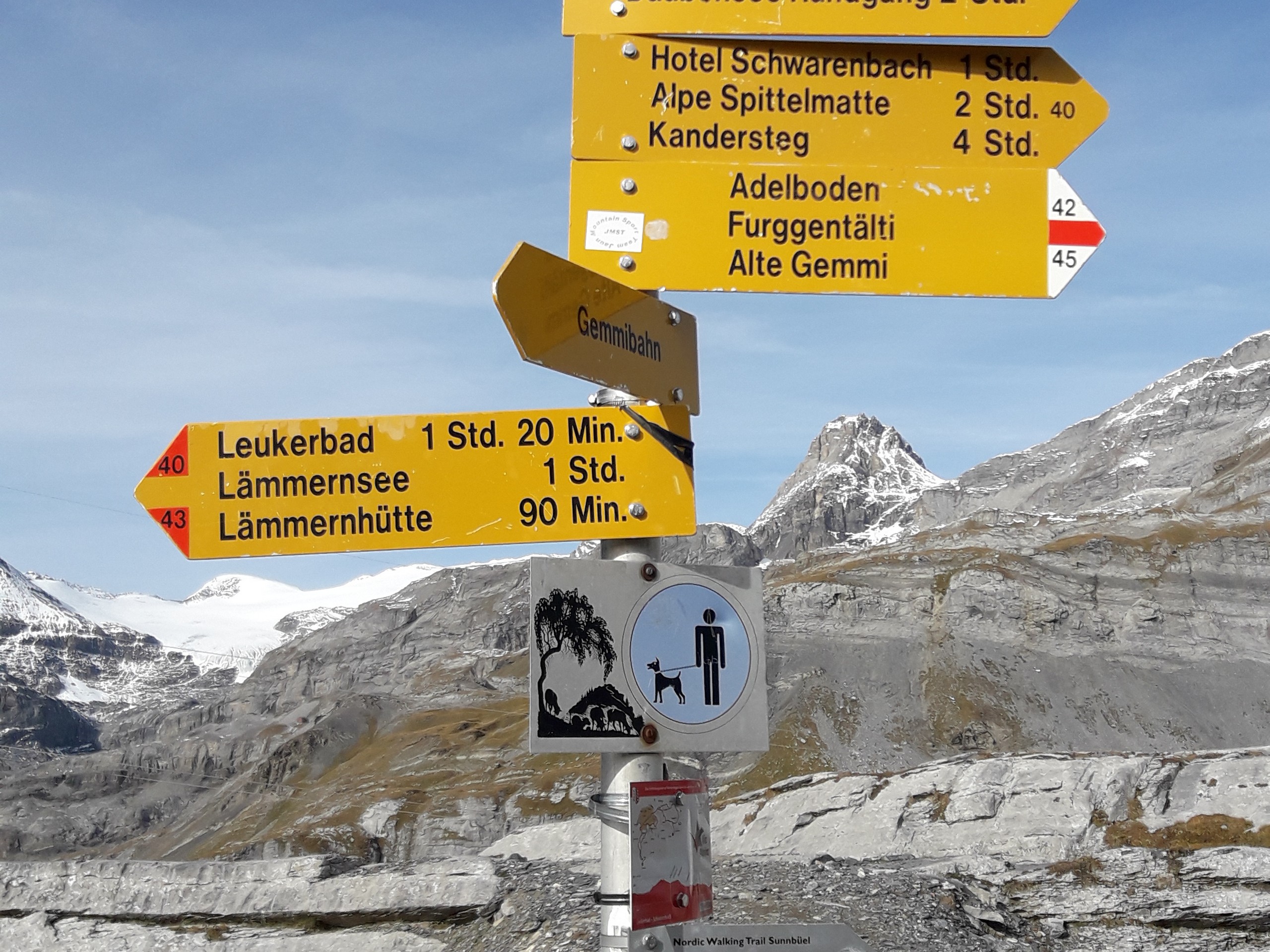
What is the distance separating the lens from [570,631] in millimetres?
4324

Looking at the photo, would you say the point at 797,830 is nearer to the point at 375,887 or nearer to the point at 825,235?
the point at 375,887

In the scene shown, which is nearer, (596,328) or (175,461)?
(596,328)

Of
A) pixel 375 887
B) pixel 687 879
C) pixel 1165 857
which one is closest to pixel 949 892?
pixel 1165 857

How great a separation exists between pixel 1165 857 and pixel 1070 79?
20546 mm

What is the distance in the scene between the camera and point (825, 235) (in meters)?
4.86

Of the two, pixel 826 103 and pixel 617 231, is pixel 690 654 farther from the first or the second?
pixel 826 103

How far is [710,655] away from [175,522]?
2.30 meters

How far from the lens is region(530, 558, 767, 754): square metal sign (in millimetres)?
4281

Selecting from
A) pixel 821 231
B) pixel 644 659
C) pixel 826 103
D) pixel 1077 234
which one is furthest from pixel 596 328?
pixel 1077 234

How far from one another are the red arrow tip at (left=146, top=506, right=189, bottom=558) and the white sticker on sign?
2.08 m

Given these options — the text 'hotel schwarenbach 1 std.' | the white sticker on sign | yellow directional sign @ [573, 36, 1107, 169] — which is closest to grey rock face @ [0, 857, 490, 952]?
the text 'hotel schwarenbach 1 std.'

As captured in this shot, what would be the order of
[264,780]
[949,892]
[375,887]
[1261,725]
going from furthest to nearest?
1. [264,780]
2. [1261,725]
3. [375,887]
4. [949,892]

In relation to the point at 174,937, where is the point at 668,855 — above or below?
above

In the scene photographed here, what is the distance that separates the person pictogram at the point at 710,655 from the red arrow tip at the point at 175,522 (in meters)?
2.17
